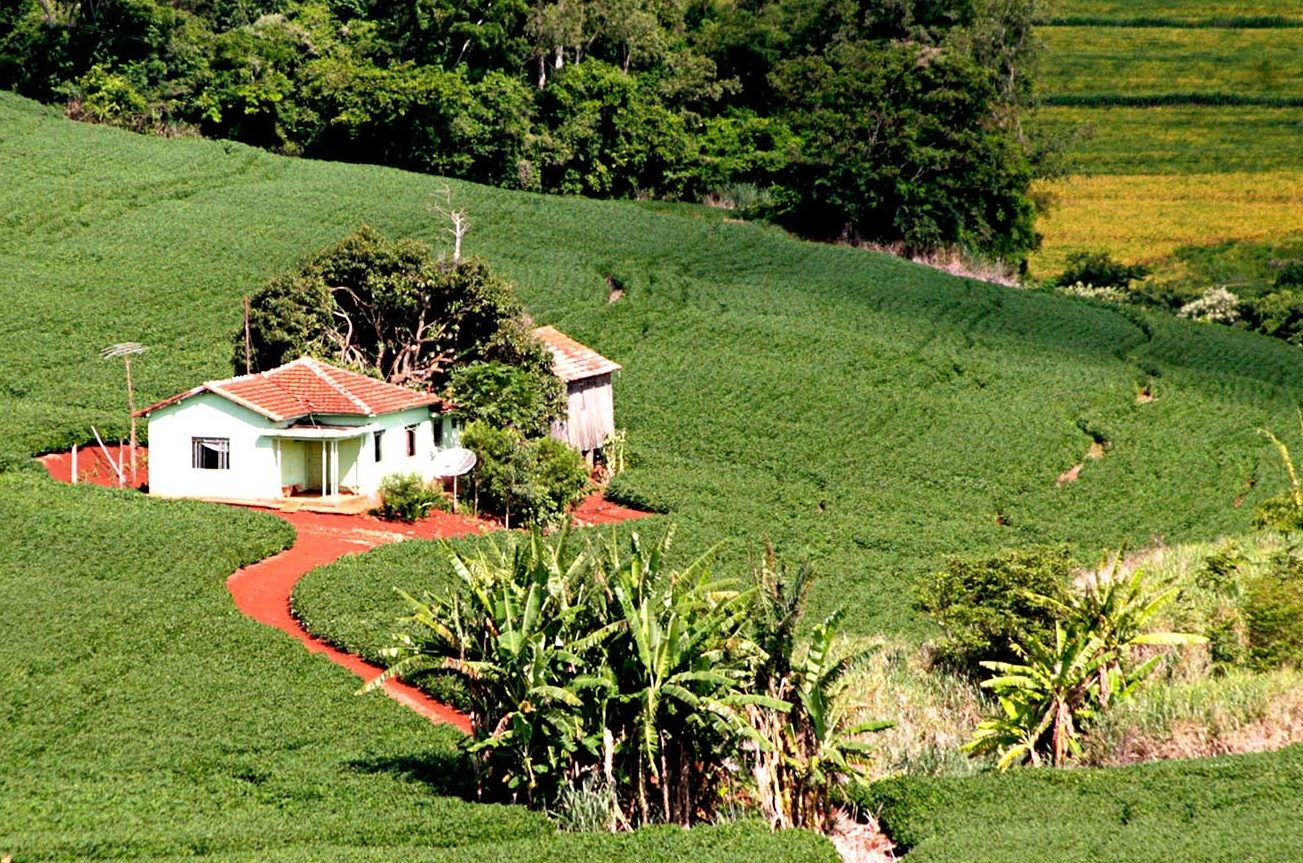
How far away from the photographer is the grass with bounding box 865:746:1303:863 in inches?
719

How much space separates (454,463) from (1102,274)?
52851 mm

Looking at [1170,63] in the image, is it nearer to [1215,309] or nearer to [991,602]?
[1215,309]

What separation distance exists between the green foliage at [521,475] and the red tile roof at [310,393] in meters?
1.94

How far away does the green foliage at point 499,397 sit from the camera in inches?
1778

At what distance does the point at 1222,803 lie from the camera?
19.5m

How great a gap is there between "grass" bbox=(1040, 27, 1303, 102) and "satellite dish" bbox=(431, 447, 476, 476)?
75.9 metres

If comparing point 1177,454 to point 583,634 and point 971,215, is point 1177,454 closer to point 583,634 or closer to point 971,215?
point 971,215

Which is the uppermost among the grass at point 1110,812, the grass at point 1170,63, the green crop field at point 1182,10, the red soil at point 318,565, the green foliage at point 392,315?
the green crop field at point 1182,10

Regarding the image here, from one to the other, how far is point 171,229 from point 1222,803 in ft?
168

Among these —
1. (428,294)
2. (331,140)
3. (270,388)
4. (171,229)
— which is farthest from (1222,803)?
(331,140)

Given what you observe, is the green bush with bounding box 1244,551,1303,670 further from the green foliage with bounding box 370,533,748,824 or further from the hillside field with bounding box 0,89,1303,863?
the green foliage with bounding box 370,533,748,824

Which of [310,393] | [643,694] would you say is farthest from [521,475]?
[643,694]

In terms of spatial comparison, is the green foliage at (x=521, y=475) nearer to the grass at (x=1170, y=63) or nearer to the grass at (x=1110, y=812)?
the grass at (x=1110, y=812)

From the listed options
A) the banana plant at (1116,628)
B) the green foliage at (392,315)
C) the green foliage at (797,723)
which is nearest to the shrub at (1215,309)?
the green foliage at (392,315)
